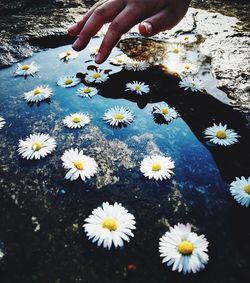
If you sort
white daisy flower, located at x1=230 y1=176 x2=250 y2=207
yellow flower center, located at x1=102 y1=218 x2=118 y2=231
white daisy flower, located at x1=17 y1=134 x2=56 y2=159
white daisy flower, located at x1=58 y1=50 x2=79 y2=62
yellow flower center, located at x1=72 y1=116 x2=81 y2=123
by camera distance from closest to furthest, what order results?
yellow flower center, located at x1=102 y1=218 x2=118 y2=231
white daisy flower, located at x1=230 y1=176 x2=250 y2=207
white daisy flower, located at x1=17 y1=134 x2=56 y2=159
yellow flower center, located at x1=72 y1=116 x2=81 y2=123
white daisy flower, located at x1=58 y1=50 x2=79 y2=62

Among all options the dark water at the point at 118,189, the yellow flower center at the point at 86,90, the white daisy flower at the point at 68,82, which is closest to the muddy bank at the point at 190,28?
the dark water at the point at 118,189

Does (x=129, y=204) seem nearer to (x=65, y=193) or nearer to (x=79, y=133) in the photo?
(x=65, y=193)

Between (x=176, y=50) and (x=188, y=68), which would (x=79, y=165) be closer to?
(x=188, y=68)

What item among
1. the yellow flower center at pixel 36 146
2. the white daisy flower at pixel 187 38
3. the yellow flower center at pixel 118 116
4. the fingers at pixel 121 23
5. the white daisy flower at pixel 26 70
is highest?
the fingers at pixel 121 23

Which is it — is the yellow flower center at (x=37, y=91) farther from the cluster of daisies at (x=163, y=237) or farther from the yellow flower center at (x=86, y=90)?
the cluster of daisies at (x=163, y=237)

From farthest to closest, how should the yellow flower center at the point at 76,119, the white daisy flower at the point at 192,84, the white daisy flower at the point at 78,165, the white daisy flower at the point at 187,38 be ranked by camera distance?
the white daisy flower at the point at 187,38
the white daisy flower at the point at 192,84
the yellow flower center at the point at 76,119
the white daisy flower at the point at 78,165

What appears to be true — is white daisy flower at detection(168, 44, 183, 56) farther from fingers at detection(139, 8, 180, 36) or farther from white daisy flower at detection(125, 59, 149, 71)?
fingers at detection(139, 8, 180, 36)

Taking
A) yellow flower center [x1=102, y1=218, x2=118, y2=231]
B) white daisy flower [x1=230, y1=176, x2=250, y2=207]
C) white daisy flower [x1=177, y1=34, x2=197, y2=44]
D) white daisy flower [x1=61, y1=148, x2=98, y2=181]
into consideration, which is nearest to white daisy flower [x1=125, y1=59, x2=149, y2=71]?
white daisy flower [x1=177, y1=34, x2=197, y2=44]

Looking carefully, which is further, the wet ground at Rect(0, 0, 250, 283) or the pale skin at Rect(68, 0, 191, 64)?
the pale skin at Rect(68, 0, 191, 64)
